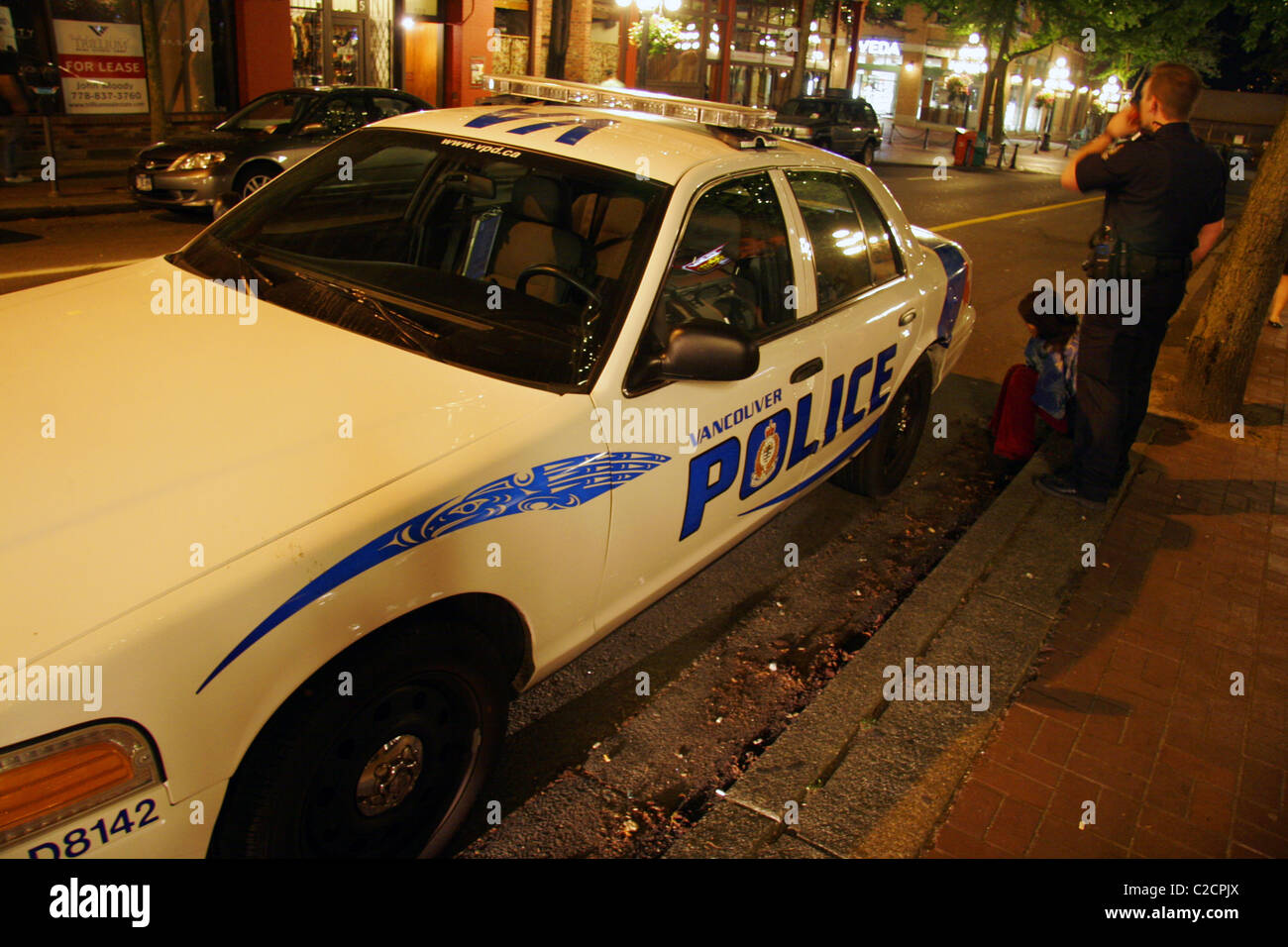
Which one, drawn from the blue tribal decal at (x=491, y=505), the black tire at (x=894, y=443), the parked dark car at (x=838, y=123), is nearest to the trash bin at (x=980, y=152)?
the parked dark car at (x=838, y=123)

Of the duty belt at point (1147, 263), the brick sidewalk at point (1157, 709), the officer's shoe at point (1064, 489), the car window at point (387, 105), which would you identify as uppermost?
the car window at point (387, 105)

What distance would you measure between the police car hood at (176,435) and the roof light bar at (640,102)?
5.56 ft

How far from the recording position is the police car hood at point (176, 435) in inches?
71.4

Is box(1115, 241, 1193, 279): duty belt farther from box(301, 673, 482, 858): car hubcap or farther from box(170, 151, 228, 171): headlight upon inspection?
box(170, 151, 228, 171): headlight

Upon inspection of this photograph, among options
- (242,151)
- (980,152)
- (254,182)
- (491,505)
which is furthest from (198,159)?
(980,152)

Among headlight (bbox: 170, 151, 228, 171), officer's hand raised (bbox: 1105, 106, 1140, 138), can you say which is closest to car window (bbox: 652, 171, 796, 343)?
officer's hand raised (bbox: 1105, 106, 1140, 138)

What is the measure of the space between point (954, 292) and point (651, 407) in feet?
9.70

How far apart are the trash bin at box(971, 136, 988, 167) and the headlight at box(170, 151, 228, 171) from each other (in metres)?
27.1

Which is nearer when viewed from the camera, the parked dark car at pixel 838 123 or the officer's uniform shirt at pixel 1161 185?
the officer's uniform shirt at pixel 1161 185

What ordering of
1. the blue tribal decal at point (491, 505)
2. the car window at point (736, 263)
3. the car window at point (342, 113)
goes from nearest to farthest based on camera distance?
1. the blue tribal decal at point (491, 505)
2. the car window at point (736, 263)
3. the car window at point (342, 113)

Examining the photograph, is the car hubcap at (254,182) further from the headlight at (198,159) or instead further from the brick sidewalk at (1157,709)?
the brick sidewalk at (1157,709)

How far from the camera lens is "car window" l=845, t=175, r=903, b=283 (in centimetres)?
424

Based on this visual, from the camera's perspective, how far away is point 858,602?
419 centimetres
